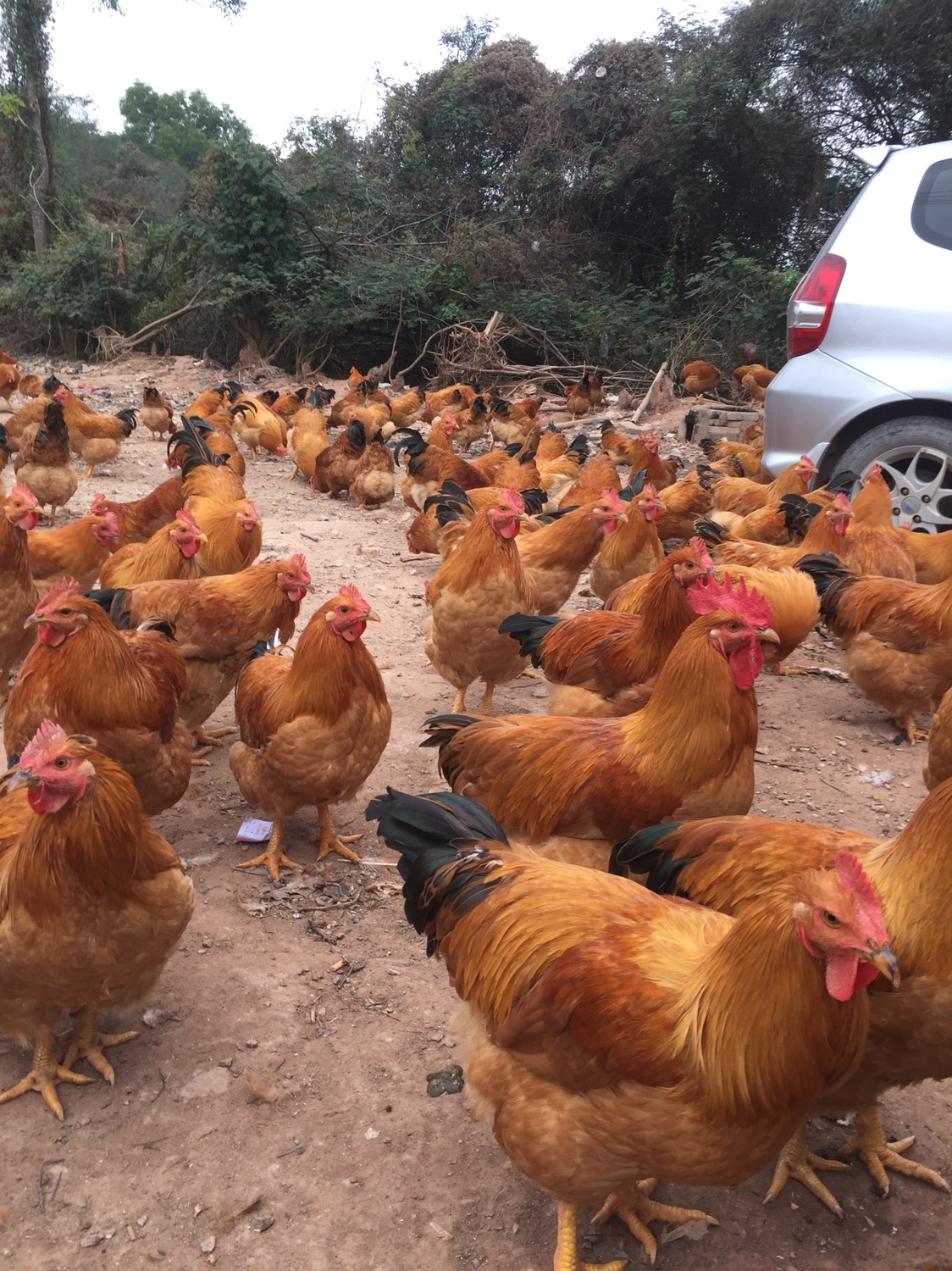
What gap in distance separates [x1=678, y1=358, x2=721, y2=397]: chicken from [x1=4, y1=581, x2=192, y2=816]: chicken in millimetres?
14515

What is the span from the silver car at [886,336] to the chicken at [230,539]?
14.0ft

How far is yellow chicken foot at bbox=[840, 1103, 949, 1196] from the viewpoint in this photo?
2.56m

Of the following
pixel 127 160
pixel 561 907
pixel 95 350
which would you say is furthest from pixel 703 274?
pixel 127 160

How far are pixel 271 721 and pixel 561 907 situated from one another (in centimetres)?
208

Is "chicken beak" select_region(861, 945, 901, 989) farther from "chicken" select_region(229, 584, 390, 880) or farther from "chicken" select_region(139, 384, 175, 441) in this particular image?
"chicken" select_region(139, 384, 175, 441)

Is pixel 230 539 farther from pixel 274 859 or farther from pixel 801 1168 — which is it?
pixel 801 1168

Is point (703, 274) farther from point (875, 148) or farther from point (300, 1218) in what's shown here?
point (300, 1218)

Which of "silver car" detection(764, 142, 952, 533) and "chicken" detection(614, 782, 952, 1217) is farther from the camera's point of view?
"silver car" detection(764, 142, 952, 533)

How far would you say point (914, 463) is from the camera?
6.29 metres

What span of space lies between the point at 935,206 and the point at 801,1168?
20.4 feet

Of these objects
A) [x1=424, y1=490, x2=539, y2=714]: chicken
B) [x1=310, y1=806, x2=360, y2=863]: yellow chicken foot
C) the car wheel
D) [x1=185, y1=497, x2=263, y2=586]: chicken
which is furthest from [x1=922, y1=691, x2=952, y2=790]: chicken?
[x1=185, y1=497, x2=263, y2=586]: chicken

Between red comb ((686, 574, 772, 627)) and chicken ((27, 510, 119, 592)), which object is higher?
red comb ((686, 574, 772, 627))

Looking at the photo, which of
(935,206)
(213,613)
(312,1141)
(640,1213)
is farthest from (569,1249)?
(935,206)

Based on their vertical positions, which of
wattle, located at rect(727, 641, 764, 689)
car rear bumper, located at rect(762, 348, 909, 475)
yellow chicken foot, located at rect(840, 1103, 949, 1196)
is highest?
car rear bumper, located at rect(762, 348, 909, 475)
